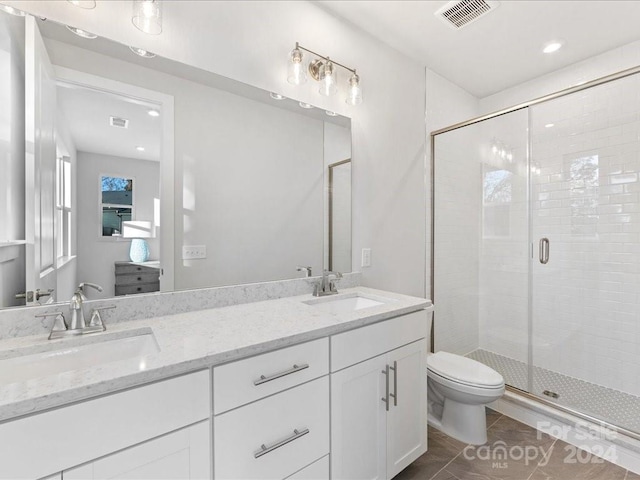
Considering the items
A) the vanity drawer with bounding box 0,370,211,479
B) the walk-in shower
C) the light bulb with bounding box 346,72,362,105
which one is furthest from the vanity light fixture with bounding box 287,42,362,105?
the vanity drawer with bounding box 0,370,211,479

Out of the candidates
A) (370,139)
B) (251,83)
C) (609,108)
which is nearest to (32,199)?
(251,83)

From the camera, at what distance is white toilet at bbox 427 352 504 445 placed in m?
1.79

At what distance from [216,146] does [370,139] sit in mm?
1072

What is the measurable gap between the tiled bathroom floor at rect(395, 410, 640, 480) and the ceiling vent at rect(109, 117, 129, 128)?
207 centimetres

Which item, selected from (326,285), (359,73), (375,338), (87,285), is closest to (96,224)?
(87,285)

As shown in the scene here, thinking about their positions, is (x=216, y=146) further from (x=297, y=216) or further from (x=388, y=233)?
(x=388, y=233)

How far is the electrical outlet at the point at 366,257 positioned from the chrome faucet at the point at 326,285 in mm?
285

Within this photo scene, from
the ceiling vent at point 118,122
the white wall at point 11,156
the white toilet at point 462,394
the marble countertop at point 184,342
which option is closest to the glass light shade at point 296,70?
the ceiling vent at point 118,122

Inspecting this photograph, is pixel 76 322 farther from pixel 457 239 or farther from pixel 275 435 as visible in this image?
pixel 457 239

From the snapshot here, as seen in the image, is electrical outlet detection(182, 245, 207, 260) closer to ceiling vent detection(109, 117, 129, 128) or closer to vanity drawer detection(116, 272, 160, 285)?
vanity drawer detection(116, 272, 160, 285)

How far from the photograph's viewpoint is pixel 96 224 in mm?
1218

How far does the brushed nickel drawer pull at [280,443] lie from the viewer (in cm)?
101

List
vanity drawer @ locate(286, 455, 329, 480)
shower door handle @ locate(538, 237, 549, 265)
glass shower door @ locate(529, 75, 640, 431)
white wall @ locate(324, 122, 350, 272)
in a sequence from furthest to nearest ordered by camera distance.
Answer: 1. shower door handle @ locate(538, 237, 549, 265)
2. glass shower door @ locate(529, 75, 640, 431)
3. white wall @ locate(324, 122, 350, 272)
4. vanity drawer @ locate(286, 455, 329, 480)

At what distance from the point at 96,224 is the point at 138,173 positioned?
0.84 ft
